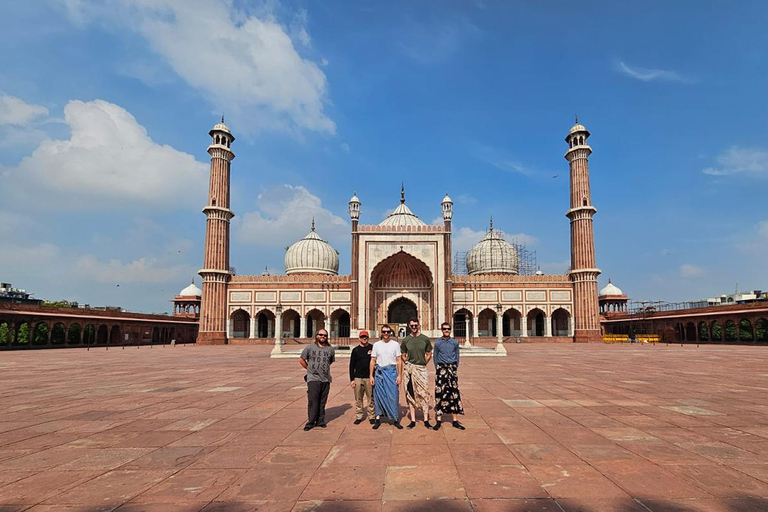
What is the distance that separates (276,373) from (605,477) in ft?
35.7

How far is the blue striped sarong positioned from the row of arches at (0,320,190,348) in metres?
32.2

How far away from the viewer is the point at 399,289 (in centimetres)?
4338

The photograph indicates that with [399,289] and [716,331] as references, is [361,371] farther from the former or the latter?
[716,331]

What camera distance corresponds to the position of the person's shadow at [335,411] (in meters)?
7.02

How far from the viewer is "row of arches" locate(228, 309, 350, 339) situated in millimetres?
43656

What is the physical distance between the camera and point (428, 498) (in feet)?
12.0

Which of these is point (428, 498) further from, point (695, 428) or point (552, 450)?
point (695, 428)

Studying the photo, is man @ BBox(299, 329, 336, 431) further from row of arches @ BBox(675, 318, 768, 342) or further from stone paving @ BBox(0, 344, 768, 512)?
row of arches @ BBox(675, 318, 768, 342)

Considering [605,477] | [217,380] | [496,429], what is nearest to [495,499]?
[605,477]

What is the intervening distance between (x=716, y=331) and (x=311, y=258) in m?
38.8

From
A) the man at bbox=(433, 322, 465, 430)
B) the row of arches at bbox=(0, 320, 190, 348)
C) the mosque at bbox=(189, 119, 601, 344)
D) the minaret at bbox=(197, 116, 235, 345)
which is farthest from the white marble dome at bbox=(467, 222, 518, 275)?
the man at bbox=(433, 322, 465, 430)

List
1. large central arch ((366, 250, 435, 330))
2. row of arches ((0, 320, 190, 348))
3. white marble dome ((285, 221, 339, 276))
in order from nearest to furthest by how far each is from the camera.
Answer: row of arches ((0, 320, 190, 348)) < large central arch ((366, 250, 435, 330)) < white marble dome ((285, 221, 339, 276))

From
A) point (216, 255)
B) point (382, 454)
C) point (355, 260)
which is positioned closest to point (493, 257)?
point (355, 260)

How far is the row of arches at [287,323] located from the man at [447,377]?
3708 centimetres
